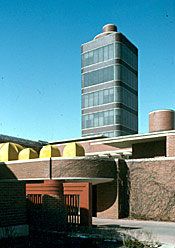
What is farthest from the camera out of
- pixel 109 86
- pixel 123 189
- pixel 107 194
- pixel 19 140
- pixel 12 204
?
pixel 109 86

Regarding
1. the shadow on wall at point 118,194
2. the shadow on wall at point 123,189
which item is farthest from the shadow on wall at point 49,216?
the shadow on wall at point 123,189

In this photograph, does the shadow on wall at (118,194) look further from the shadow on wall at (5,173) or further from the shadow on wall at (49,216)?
the shadow on wall at (49,216)

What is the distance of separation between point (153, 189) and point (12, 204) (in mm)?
14573

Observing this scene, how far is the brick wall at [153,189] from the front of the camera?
24.6m

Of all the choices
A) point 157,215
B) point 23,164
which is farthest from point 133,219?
point 23,164

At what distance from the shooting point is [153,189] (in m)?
25.5

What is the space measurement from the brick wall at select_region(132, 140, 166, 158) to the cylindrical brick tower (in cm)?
632

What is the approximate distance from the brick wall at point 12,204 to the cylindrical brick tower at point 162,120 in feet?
99.2

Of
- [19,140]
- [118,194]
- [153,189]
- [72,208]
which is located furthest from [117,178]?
[19,140]

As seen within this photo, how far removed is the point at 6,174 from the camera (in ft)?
101

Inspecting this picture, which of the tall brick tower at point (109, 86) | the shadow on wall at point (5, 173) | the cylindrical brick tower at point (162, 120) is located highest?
the tall brick tower at point (109, 86)

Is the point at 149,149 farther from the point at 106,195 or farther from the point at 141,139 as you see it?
the point at 106,195

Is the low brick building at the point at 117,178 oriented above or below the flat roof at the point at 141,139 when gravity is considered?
below

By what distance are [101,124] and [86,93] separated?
10203mm
